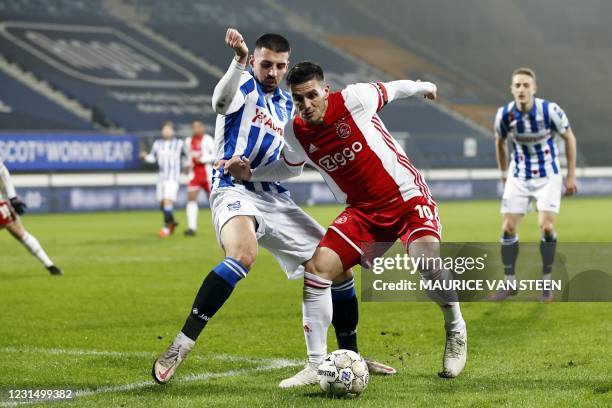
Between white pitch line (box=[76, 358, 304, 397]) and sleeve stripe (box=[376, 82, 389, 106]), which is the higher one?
sleeve stripe (box=[376, 82, 389, 106])

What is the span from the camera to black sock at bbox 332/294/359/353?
622 cm

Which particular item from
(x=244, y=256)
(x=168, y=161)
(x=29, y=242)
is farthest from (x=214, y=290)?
(x=168, y=161)

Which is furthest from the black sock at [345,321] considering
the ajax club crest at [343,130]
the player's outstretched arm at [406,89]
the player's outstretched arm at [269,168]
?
the player's outstretched arm at [406,89]

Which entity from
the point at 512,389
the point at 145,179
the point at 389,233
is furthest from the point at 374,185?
the point at 145,179

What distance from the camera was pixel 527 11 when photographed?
155 feet

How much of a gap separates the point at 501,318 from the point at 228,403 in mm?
3983

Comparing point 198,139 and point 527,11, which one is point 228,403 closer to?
point 198,139

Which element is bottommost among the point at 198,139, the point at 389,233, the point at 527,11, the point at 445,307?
the point at 445,307

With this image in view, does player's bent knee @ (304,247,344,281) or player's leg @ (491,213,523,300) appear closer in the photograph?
player's bent knee @ (304,247,344,281)

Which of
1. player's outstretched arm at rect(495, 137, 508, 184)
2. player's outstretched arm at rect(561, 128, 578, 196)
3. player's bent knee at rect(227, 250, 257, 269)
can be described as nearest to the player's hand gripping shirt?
player's outstretched arm at rect(495, 137, 508, 184)

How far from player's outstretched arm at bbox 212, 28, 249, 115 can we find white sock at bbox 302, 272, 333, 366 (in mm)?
1185

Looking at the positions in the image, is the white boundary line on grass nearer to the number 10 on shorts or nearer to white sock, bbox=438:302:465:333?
white sock, bbox=438:302:465:333

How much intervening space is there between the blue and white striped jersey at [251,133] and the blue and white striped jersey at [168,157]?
13.6 m

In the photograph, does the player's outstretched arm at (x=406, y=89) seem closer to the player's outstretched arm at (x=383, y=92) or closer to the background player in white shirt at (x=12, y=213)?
the player's outstretched arm at (x=383, y=92)
